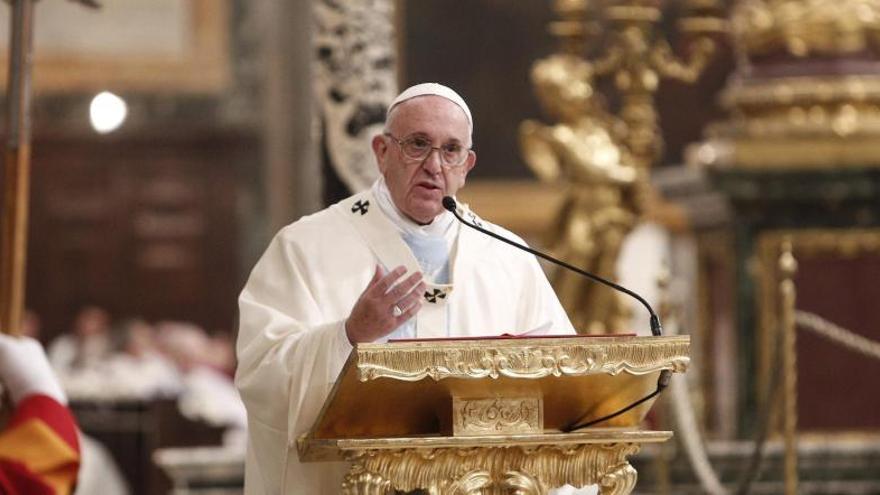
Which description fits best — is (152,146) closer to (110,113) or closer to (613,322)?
(110,113)

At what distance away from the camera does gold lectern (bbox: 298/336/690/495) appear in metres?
5.35

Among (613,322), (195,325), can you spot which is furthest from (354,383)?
(195,325)

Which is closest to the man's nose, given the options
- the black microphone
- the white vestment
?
the black microphone

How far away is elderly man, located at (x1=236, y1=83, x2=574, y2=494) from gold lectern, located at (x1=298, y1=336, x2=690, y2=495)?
193 mm

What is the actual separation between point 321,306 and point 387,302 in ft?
2.63

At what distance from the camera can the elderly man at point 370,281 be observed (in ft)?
19.1

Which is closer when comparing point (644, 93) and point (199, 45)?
point (644, 93)

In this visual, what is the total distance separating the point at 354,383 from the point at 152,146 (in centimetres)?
1523

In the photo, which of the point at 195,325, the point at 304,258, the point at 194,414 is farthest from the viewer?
the point at 195,325

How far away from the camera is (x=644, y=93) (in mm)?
11828

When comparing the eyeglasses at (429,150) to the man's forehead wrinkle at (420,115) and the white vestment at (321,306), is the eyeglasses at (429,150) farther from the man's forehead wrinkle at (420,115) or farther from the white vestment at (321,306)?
the white vestment at (321,306)

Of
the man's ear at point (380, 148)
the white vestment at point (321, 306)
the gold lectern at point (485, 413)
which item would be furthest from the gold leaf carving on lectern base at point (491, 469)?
the man's ear at point (380, 148)

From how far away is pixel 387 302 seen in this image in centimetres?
531

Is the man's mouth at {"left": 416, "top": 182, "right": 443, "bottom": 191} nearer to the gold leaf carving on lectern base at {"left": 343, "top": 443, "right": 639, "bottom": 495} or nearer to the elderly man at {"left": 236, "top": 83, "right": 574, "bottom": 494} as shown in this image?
the elderly man at {"left": 236, "top": 83, "right": 574, "bottom": 494}
